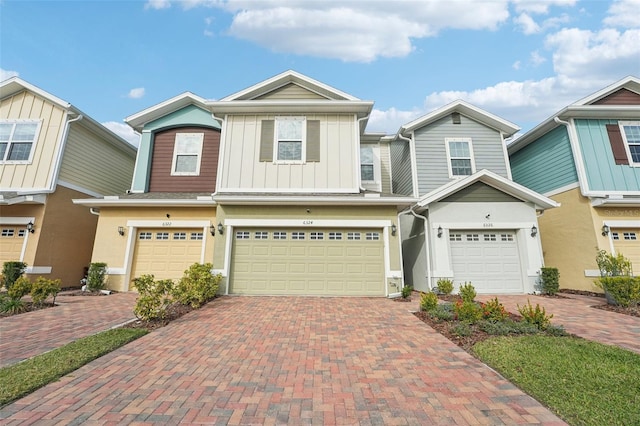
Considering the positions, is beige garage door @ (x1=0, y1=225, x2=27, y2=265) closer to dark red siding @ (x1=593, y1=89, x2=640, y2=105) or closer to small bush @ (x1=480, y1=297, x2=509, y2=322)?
small bush @ (x1=480, y1=297, x2=509, y2=322)

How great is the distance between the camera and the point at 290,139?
35.0ft

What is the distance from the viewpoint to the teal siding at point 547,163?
11500 millimetres

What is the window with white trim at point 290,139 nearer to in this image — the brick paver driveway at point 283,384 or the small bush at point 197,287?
the small bush at point 197,287

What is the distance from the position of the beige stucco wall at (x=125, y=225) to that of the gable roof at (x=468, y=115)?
31.3ft

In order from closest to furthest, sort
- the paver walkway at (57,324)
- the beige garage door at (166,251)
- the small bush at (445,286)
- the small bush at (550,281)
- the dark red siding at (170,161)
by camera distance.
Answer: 1. the paver walkway at (57,324)
2. the small bush at (445,286)
3. the small bush at (550,281)
4. the beige garage door at (166,251)
5. the dark red siding at (170,161)

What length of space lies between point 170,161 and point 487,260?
13.7 m

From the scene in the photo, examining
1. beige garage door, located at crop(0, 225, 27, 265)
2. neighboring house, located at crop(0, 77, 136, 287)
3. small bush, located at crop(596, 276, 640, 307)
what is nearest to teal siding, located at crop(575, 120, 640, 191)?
small bush, located at crop(596, 276, 640, 307)

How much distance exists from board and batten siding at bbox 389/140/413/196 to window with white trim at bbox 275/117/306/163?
17.5 feet

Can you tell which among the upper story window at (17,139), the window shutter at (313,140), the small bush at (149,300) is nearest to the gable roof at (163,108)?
the upper story window at (17,139)

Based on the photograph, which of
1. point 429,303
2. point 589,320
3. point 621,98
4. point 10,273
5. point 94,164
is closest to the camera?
point 589,320

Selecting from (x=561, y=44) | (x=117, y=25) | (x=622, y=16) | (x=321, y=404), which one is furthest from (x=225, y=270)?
(x=622, y=16)

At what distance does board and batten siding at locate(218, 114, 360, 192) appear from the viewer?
405 inches

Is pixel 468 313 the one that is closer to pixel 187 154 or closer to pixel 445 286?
pixel 445 286

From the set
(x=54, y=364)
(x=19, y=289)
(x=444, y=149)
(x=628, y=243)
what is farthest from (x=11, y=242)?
(x=628, y=243)
